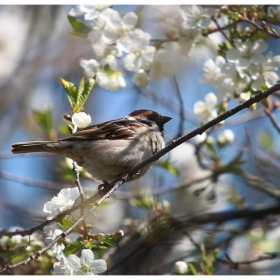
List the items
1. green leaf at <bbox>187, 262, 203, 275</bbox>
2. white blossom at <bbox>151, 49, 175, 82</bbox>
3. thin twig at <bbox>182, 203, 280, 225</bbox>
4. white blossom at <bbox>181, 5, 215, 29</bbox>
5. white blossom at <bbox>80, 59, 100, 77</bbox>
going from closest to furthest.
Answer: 1. green leaf at <bbox>187, 262, 203, 275</bbox>
2. white blossom at <bbox>181, 5, 215, 29</bbox>
3. white blossom at <bbox>151, 49, 175, 82</bbox>
4. white blossom at <bbox>80, 59, 100, 77</bbox>
5. thin twig at <bbox>182, 203, 280, 225</bbox>

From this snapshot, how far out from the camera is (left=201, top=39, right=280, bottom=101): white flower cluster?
2.72 metres

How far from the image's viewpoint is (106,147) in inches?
112

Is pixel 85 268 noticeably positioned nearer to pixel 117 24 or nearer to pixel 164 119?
pixel 117 24

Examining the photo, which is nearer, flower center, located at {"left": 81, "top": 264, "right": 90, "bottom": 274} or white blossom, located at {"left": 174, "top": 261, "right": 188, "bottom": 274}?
flower center, located at {"left": 81, "top": 264, "right": 90, "bottom": 274}

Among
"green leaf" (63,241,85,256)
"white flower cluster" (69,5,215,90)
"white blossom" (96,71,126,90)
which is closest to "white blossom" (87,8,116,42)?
"white flower cluster" (69,5,215,90)

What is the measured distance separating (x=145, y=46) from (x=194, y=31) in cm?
32

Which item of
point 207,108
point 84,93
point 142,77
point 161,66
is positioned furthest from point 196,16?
point 84,93

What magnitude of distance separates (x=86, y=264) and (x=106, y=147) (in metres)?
0.97

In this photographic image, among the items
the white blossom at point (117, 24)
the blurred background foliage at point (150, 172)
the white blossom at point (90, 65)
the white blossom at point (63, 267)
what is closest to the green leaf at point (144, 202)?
the blurred background foliage at point (150, 172)

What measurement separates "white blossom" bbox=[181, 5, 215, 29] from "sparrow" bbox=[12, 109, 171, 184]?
0.74m

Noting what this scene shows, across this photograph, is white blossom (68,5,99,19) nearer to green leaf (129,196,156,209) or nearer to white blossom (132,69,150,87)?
white blossom (132,69,150,87)

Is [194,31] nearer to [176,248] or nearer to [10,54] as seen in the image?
[176,248]

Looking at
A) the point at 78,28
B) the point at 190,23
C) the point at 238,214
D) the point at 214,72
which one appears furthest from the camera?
the point at 238,214

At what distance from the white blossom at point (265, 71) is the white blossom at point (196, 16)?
0.40 meters
